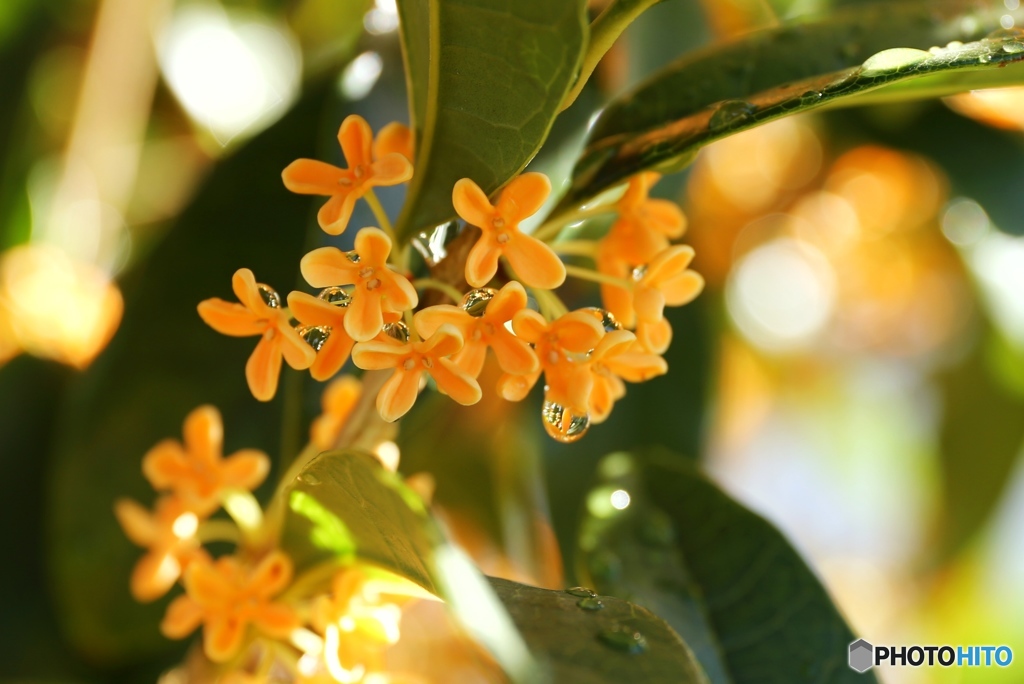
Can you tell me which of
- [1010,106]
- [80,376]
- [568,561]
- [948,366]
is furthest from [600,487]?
[948,366]

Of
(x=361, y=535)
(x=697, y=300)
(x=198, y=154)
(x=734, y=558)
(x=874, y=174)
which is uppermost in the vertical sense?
(x=874, y=174)

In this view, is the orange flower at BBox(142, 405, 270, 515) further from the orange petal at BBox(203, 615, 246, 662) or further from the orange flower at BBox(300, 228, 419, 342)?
the orange flower at BBox(300, 228, 419, 342)

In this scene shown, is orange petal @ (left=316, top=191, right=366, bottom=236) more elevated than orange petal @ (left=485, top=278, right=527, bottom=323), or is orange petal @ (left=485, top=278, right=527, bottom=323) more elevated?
orange petal @ (left=316, top=191, right=366, bottom=236)

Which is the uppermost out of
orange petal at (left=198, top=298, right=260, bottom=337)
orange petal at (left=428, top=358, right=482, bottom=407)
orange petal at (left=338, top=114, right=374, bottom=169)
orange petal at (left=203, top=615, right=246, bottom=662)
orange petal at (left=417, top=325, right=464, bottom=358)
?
orange petal at (left=338, top=114, right=374, bottom=169)

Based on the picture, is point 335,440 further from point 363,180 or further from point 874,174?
point 874,174

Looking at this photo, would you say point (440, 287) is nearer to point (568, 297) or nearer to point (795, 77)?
point (795, 77)

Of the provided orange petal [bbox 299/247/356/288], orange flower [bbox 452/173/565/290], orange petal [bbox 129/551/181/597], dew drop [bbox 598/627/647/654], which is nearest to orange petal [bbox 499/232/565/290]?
orange flower [bbox 452/173/565/290]
